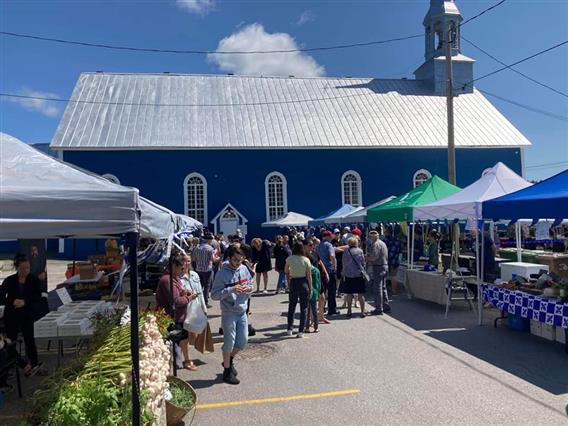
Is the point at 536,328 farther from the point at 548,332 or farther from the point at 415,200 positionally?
the point at 415,200

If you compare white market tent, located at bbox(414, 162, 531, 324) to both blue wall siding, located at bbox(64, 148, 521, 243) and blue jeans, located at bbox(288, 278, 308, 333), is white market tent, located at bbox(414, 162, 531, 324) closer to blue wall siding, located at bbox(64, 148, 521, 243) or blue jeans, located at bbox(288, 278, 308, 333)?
blue jeans, located at bbox(288, 278, 308, 333)

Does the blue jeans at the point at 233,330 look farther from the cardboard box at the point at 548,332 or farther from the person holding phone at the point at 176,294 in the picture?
the cardboard box at the point at 548,332

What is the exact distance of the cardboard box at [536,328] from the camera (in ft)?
25.8

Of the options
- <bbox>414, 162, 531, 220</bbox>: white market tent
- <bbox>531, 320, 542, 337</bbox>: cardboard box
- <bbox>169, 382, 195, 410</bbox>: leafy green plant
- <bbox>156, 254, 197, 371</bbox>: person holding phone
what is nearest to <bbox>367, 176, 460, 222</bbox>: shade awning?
<bbox>414, 162, 531, 220</bbox>: white market tent

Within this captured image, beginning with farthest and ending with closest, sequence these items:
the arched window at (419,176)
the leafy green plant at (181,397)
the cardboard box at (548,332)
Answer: the arched window at (419,176) < the cardboard box at (548,332) < the leafy green plant at (181,397)

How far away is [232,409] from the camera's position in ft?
17.2

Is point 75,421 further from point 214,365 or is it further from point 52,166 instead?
point 214,365

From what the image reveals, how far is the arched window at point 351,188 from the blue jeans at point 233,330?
993 inches

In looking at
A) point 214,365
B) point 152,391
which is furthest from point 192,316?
point 152,391

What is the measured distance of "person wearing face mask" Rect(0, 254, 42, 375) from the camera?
20.8 feet

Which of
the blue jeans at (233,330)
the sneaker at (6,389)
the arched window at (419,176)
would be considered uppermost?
the arched window at (419,176)

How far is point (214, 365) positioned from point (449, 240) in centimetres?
1730

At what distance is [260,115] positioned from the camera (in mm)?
31594

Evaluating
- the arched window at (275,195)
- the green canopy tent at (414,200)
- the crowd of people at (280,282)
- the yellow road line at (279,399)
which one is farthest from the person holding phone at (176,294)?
the arched window at (275,195)
